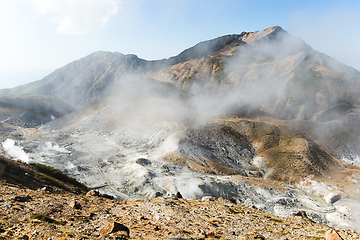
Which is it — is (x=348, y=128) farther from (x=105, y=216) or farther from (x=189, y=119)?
(x=105, y=216)

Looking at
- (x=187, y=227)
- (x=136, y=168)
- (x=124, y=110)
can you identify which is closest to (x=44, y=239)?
(x=187, y=227)

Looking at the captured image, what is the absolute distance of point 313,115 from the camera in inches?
5143

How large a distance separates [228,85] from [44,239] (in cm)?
19500

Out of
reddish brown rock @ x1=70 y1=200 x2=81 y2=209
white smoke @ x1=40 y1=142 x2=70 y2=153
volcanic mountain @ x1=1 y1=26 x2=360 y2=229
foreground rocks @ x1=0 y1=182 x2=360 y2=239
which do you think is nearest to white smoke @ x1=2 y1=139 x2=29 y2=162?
volcanic mountain @ x1=1 y1=26 x2=360 y2=229

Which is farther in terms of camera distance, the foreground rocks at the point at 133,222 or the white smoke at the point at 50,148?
the white smoke at the point at 50,148

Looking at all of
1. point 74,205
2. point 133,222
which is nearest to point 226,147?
point 133,222

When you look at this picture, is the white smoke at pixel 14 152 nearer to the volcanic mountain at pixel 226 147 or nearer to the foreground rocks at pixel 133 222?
the volcanic mountain at pixel 226 147

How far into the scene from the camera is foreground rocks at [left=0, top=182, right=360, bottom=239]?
944 centimetres

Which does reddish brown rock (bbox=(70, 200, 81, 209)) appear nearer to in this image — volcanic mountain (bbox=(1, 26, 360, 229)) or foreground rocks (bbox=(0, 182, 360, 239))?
foreground rocks (bbox=(0, 182, 360, 239))

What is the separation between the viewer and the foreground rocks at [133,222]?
372 inches

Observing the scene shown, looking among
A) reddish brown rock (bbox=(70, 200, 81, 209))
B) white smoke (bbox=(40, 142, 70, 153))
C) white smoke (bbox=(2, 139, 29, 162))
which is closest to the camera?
reddish brown rock (bbox=(70, 200, 81, 209))

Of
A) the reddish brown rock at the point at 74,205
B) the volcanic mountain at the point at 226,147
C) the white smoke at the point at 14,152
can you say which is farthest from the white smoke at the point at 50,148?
the reddish brown rock at the point at 74,205

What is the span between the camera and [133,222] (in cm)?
1240

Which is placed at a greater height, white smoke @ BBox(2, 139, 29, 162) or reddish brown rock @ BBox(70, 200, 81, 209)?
reddish brown rock @ BBox(70, 200, 81, 209)
